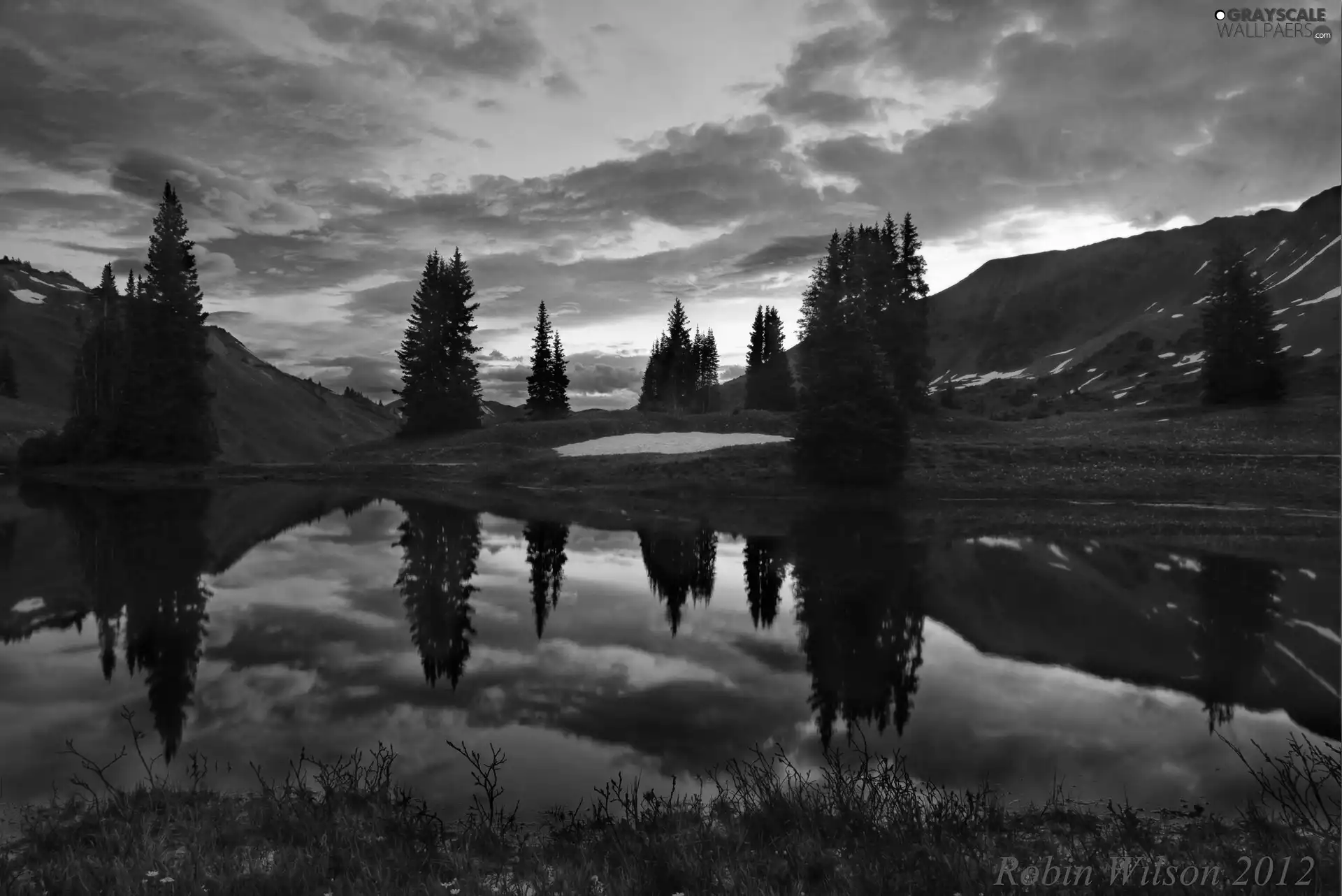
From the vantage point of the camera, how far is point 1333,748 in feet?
23.5

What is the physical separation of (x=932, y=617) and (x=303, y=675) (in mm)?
9508

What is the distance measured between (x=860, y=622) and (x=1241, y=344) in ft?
200

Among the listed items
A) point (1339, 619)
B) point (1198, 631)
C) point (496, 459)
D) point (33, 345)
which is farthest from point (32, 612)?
point (33, 345)

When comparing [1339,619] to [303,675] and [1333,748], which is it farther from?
[303,675]

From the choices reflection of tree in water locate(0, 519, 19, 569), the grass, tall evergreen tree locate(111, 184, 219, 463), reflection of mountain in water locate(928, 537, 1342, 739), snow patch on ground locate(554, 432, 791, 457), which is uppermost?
tall evergreen tree locate(111, 184, 219, 463)

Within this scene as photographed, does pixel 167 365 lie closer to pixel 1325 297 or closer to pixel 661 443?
pixel 661 443

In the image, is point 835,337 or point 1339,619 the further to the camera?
point 835,337

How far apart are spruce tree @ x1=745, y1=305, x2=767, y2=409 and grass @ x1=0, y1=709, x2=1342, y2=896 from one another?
86.2 m

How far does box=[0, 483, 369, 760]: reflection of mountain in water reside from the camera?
32.2ft

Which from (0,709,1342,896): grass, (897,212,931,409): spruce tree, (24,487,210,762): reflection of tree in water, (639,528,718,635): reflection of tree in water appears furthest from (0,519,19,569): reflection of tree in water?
(897,212,931,409): spruce tree

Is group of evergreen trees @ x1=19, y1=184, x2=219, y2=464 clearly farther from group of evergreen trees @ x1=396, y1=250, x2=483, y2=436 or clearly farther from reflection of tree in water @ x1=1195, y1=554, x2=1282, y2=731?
reflection of tree in water @ x1=1195, y1=554, x2=1282, y2=731

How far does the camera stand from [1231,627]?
11656mm

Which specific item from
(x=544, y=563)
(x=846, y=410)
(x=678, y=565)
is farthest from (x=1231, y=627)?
(x=846, y=410)

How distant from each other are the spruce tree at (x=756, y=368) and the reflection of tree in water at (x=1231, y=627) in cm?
7518
